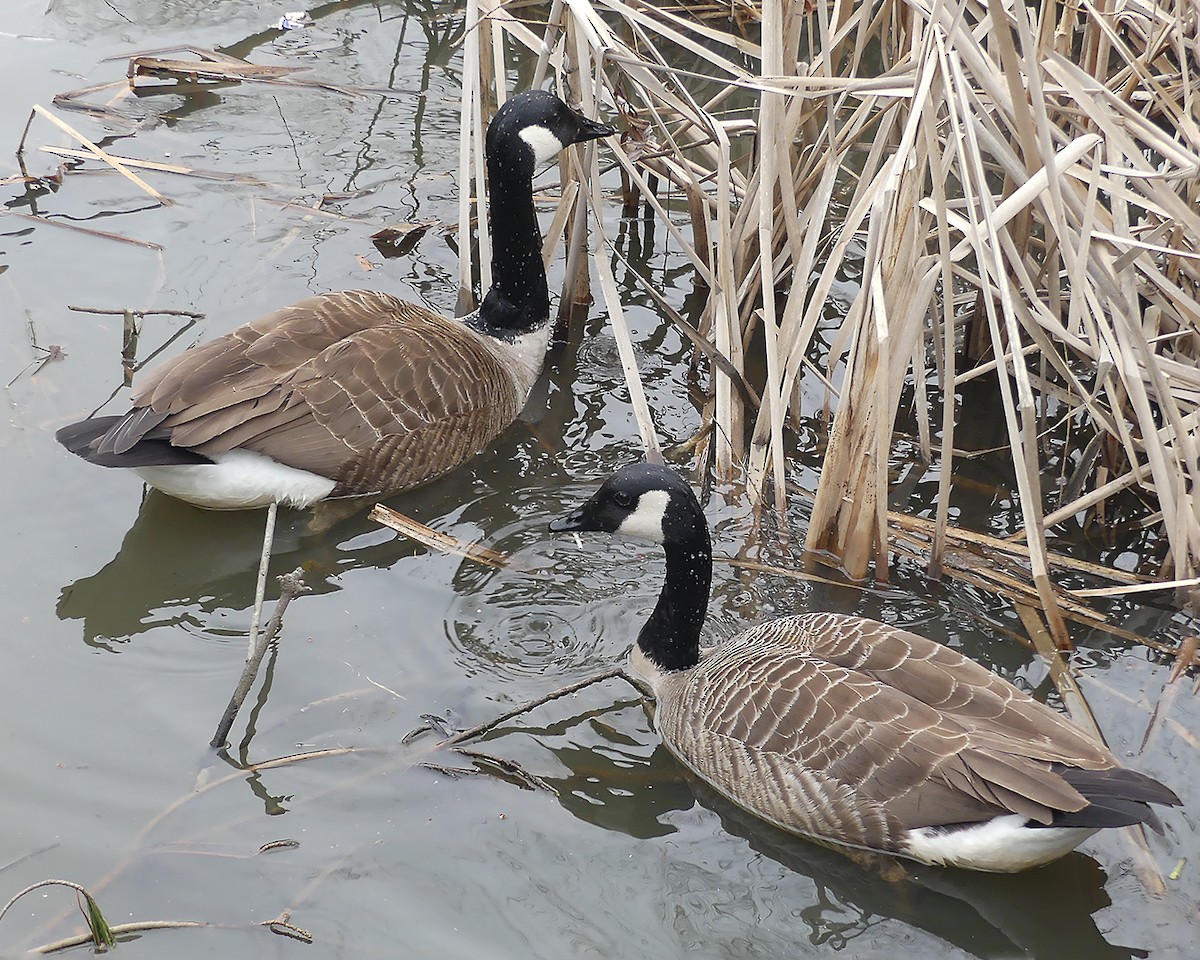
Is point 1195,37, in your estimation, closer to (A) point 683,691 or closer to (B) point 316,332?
(A) point 683,691

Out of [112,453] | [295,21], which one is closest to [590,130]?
[112,453]

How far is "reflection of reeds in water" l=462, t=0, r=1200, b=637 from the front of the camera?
185 inches

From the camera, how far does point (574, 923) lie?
13.6 ft

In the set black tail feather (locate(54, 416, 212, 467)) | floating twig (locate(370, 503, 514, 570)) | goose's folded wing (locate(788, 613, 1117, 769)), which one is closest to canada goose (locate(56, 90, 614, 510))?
black tail feather (locate(54, 416, 212, 467))

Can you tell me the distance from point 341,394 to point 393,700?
1.70 metres

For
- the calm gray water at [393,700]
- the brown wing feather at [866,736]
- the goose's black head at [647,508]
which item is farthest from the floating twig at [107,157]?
the brown wing feather at [866,736]

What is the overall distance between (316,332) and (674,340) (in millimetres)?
2233

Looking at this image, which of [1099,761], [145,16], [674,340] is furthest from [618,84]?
[145,16]

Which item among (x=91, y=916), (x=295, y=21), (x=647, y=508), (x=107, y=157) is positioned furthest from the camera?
(x=295, y=21)

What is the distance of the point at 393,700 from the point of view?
16.3ft

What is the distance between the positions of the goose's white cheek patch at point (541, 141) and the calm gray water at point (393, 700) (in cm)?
137

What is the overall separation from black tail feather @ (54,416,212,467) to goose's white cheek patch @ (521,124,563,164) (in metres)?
2.34

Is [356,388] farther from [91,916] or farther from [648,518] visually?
[91,916]

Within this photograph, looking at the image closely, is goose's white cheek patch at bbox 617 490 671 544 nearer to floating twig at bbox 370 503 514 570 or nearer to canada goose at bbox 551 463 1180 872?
canada goose at bbox 551 463 1180 872
